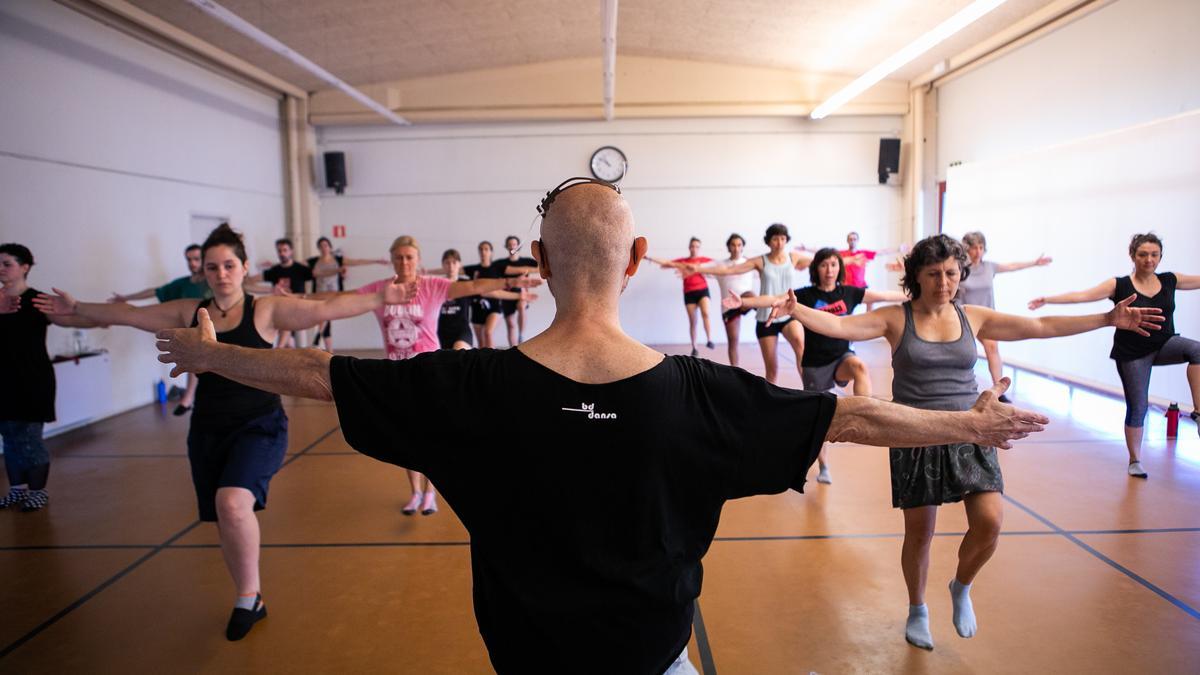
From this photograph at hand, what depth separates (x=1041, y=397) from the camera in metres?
7.77

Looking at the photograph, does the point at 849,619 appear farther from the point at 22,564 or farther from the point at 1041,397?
the point at 1041,397

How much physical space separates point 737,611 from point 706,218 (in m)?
9.83

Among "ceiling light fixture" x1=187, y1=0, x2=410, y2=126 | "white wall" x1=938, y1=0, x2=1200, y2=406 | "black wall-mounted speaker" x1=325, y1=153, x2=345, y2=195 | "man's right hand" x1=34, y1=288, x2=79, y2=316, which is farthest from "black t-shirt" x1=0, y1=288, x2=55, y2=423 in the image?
"white wall" x1=938, y1=0, x2=1200, y2=406

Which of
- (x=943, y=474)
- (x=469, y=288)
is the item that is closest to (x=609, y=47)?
(x=469, y=288)

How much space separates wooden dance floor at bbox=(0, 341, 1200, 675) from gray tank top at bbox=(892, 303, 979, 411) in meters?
1.01

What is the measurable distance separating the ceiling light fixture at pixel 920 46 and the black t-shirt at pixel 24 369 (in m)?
7.75

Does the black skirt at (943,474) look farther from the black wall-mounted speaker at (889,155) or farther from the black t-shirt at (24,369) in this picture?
the black wall-mounted speaker at (889,155)

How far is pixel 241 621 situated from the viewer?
122 inches

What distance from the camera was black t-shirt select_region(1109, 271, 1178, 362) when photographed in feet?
16.2

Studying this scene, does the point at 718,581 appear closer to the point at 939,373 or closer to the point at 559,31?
the point at 939,373

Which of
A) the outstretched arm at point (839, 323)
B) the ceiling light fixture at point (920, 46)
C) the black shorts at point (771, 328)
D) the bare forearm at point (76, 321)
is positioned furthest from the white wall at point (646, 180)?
the outstretched arm at point (839, 323)

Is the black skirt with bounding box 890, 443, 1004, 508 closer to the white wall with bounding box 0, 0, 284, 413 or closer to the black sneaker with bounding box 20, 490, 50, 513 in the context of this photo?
the black sneaker with bounding box 20, 490, 50, 513

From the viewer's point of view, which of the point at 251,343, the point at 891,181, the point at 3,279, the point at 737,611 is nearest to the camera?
the point at 251,343

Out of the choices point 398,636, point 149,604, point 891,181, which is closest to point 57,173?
point 149,604
